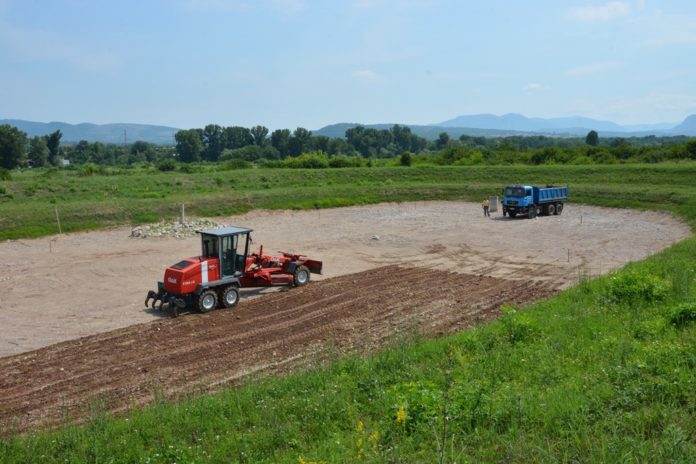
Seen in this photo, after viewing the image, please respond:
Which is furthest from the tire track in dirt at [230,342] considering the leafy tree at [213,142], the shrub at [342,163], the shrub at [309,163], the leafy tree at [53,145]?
the leafy tree at [213,142]

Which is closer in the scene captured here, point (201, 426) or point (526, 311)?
point (201, 426)

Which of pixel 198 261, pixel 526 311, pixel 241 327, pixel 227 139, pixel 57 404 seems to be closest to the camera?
pixel 57 404

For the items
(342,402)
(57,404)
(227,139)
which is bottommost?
(57,404)

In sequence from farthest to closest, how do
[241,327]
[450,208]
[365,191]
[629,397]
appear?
[365,191] → [450,208] → [241,327] → [629,397]

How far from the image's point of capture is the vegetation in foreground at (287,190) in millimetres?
37500

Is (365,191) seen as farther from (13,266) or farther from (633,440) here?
(633,440)

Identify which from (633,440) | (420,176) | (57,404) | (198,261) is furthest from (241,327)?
(420,176)

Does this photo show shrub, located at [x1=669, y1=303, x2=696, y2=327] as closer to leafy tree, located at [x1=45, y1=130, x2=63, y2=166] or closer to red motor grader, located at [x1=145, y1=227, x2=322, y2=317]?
red motor grader, located at [x1=145, y1=227, x2=322, y2=317]

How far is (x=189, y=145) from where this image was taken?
435 feet

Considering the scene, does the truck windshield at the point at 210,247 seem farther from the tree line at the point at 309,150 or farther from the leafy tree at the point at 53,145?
the leafy tree at the point at 53,145

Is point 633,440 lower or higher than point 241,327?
higher

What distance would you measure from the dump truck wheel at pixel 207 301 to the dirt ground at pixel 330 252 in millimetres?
1298

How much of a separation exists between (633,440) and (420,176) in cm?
5346

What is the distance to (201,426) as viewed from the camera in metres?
8.72
